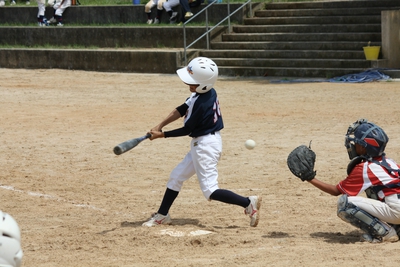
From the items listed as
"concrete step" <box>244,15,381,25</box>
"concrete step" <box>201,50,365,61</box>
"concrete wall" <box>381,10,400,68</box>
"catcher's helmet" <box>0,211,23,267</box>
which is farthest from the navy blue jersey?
"concrete step" <box>244,15,381,25</box>

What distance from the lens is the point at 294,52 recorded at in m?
20.9

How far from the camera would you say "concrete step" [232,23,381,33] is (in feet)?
68.5

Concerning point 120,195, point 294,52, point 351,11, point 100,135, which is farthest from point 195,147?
point 351,11

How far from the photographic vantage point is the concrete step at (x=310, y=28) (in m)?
20.9

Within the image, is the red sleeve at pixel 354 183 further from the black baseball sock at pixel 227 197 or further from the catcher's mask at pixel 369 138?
the black baseball sock at pixel 227 197

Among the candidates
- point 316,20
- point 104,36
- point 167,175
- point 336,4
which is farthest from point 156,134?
point 104,36

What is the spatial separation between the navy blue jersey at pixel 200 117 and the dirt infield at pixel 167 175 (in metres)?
0.99

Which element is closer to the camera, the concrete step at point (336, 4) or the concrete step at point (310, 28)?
the concrete step at point (310, 28)

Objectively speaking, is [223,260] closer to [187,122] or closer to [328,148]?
[187,122]

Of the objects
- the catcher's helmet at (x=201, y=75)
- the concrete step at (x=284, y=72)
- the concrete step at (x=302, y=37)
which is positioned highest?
the catcher's helmet at (x=201, y=75)

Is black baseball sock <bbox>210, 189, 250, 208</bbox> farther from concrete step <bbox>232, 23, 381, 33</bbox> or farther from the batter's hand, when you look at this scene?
concrete step <bbox>232, 23, 381, 33</bbox>

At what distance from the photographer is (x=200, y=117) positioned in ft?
22.4

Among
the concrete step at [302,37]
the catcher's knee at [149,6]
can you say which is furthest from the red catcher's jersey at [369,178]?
the catcher's knee at [149,6]

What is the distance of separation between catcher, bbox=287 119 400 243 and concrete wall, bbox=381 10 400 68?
1371 centimetres
